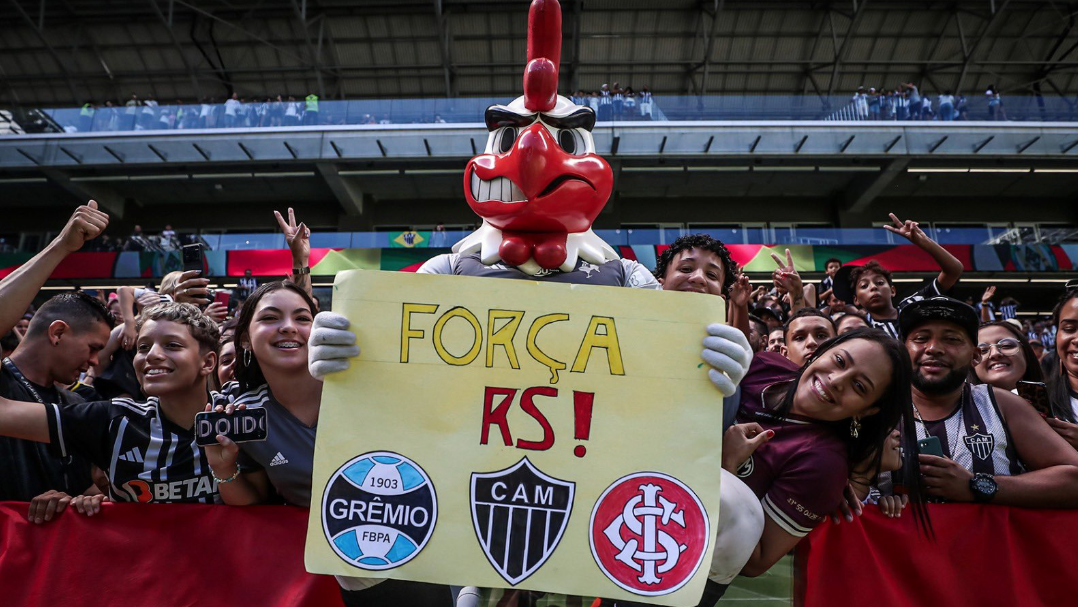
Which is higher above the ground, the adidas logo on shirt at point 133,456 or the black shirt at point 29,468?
the adidas logo on shirt at point 133,456

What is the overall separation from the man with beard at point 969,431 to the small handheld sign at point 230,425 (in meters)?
1.77

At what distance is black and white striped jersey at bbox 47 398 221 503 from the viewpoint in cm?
171

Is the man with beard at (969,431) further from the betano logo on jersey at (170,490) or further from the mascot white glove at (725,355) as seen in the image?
the betano logo on jersey at (170,490)

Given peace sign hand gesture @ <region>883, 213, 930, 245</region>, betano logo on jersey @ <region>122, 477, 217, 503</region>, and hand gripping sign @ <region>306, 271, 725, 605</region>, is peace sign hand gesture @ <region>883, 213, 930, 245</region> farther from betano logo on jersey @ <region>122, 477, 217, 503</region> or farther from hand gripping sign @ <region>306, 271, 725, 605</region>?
betano logo on jersey @ <region>122, 477, 217, 503</region>

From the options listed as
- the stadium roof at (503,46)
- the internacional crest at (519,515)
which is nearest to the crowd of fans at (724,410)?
the internacional crest at (519,515)

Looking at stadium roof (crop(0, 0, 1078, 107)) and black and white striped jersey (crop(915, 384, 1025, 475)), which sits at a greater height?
stadium roof (crop(0, 0, 1078, 107))

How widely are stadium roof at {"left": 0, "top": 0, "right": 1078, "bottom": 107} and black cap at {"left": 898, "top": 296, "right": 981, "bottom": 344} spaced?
46.6ft

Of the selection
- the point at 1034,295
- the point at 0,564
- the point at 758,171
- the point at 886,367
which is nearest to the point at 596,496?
the point at 886,367

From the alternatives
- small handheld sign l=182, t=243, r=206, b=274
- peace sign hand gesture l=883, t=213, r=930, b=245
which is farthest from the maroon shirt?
small handheld sign l=182, t=243, r=206, b=274

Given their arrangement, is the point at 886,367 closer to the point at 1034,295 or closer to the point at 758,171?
the point at 758,171

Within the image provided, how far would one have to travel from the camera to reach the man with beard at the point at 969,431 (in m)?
1.78

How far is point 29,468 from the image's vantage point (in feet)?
6.58

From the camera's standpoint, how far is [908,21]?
1559 centimetres

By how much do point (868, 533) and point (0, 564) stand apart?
2.24 meters
